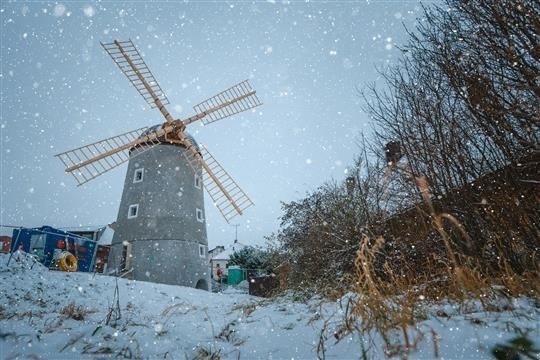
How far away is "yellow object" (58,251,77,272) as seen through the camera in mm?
13336

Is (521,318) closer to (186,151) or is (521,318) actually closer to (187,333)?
(187,333)

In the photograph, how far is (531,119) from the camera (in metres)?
3.75

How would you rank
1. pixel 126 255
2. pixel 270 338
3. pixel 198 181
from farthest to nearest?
pixel 198 181
pixel 126 255
pixel 270 338

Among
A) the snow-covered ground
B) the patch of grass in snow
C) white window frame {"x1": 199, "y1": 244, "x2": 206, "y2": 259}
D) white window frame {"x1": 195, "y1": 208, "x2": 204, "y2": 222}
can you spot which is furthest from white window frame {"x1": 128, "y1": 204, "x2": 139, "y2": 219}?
the patch of grass in snow

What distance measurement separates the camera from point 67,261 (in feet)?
45.3

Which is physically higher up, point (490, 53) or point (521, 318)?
point (490, 53)

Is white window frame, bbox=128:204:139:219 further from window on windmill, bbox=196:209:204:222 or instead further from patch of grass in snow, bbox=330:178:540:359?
patch of grass in snow, bbox=330:178:540:359

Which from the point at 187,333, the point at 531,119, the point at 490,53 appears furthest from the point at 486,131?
the point at 187,333

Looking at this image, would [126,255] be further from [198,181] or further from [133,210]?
[198,181]

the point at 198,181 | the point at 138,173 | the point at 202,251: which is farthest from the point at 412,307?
the point at 198,181

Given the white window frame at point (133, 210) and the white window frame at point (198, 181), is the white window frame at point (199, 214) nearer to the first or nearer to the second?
the white window frame at point (198, 181)

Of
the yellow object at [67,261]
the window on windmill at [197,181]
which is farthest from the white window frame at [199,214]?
the yellow object at [67,261]

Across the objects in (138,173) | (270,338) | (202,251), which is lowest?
(270,338)

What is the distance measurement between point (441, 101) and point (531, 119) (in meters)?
1.28
